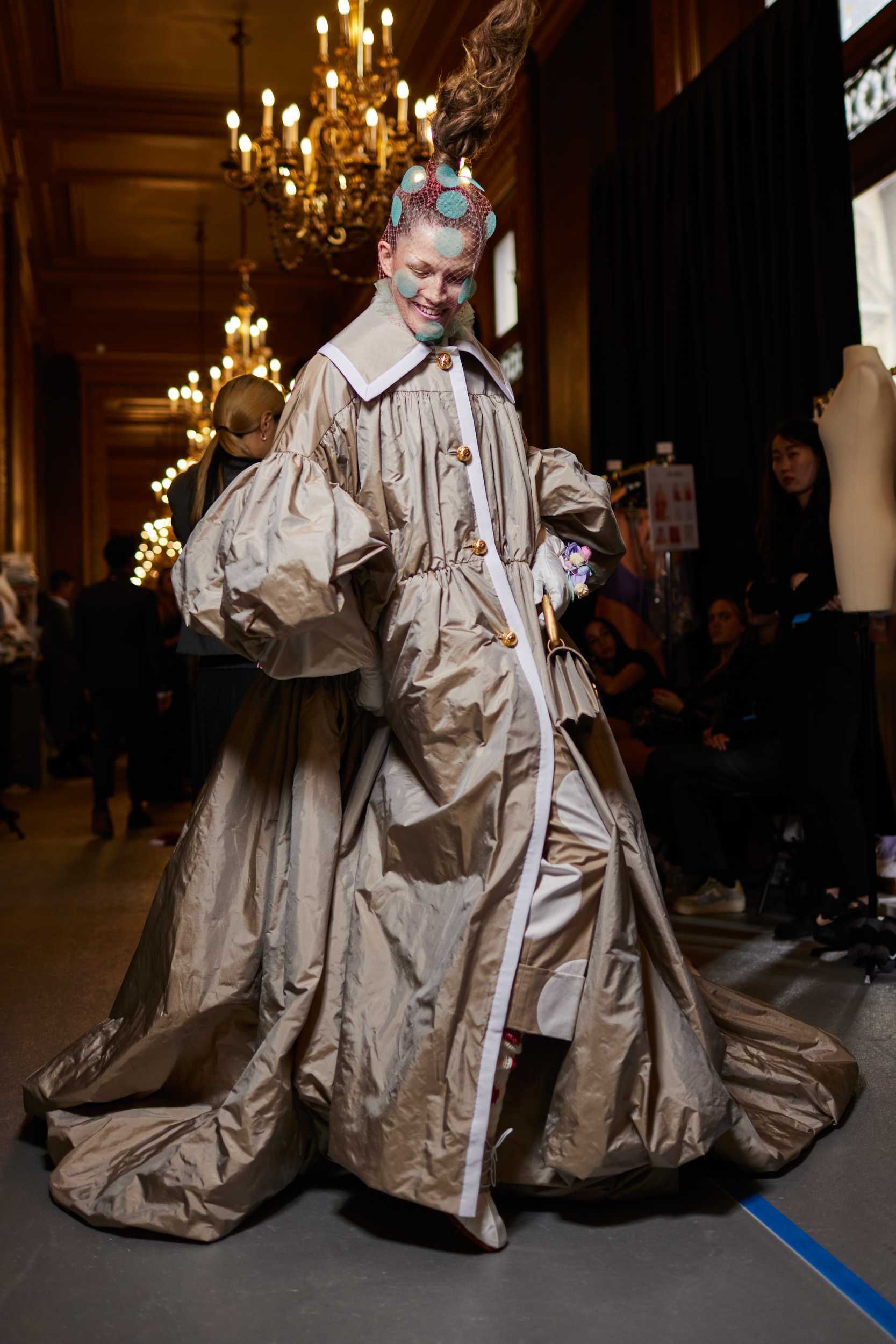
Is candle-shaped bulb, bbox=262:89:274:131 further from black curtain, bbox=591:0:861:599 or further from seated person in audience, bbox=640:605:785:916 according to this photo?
seated person in audience, bbox=640:605:785:916

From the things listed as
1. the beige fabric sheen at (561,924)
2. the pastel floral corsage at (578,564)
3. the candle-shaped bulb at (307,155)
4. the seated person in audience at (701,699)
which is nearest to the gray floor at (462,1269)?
the beige fabric sheen at (561,924)

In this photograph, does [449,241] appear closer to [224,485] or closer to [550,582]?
[550,582]

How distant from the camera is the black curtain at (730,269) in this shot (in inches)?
159

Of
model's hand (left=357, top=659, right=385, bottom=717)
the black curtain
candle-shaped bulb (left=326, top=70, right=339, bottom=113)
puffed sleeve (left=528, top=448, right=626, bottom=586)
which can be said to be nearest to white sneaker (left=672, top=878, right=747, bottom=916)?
the black curtain

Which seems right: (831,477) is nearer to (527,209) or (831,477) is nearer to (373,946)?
(373,946)

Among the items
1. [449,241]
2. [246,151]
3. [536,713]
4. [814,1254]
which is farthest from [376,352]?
[246,151]

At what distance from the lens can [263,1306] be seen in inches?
57.0

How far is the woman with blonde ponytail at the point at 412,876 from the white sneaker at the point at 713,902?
1.76m

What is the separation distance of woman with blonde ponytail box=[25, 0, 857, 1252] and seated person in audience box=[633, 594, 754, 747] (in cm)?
225

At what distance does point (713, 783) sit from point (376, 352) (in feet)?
7.85

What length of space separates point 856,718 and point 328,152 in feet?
12.6

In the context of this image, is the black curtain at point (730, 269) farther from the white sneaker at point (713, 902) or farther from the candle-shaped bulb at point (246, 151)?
the candle-shaped bulb at point (246, 151)

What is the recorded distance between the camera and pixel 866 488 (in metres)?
2.98

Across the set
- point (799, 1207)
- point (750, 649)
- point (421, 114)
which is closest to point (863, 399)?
point (750, 649)
